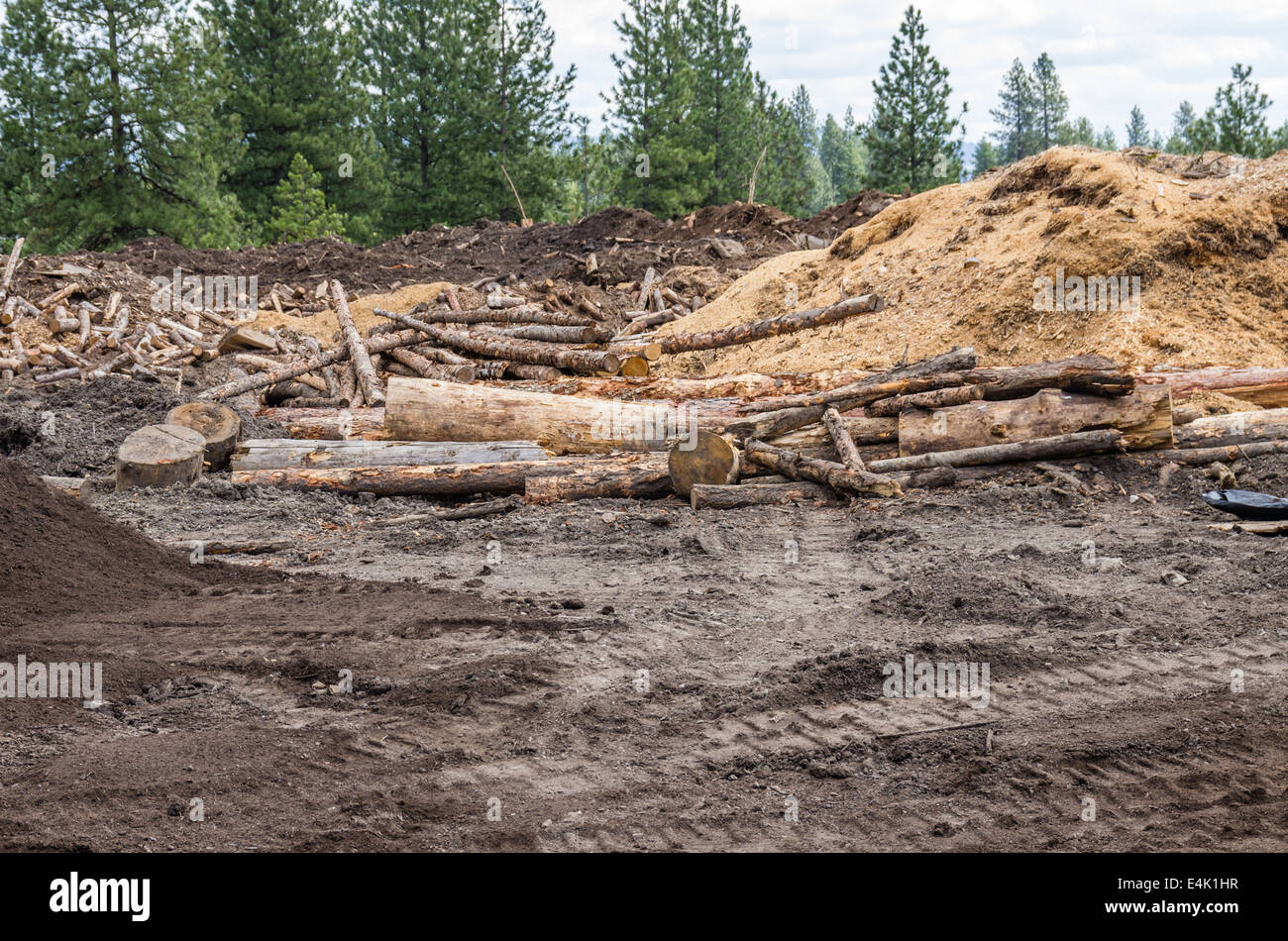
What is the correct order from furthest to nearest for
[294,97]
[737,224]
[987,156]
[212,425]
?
[987,156]
[294,97]
[737,224]
[212,425]

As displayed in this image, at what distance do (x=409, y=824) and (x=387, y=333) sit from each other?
48.0 ft

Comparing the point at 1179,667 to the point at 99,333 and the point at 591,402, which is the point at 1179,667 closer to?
the point at 591,402

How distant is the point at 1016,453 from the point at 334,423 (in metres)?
8.10

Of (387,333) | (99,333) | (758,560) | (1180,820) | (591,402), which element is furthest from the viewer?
(99,333)

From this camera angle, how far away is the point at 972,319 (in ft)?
47.1

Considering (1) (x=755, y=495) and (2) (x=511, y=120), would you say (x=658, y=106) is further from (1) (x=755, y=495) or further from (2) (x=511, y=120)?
(1) (x=755, y=495)

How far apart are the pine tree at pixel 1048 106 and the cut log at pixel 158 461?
73314 mm

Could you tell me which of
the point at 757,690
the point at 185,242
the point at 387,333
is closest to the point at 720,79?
the point at 185,242

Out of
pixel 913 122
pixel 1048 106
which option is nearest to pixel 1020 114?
pixel 1048 106

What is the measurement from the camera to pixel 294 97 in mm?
35875

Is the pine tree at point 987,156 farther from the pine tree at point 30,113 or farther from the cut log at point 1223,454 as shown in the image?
the cut log at point 1223,454

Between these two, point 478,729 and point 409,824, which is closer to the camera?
point 409,824

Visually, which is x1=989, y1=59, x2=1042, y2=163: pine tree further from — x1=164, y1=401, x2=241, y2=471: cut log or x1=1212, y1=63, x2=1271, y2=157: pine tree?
x1=164, y1=401, x2=241, y2=471: cut log

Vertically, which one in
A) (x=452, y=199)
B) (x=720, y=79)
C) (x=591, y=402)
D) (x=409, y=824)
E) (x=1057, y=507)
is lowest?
(x=409, y=824)
